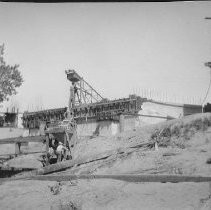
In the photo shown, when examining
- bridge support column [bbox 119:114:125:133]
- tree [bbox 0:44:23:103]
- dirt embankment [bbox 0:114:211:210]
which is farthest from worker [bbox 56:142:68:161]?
tree [bbox 0:44:23:103]

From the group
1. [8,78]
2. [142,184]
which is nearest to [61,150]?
[142,184]

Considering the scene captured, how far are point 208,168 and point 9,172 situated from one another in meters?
9.80

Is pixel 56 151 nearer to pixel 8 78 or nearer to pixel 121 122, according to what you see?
pixel 121 122

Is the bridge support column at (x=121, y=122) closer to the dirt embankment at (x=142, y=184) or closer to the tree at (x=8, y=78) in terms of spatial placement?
the dirt embankment at (x=142, y=184)

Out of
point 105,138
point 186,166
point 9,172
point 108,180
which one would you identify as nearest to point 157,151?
point 186,166

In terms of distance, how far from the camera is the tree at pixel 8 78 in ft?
92.9

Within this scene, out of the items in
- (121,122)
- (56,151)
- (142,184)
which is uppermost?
(121,122)

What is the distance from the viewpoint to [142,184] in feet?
25.6

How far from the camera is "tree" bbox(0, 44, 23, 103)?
1115 inches

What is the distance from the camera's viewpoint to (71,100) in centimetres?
2547

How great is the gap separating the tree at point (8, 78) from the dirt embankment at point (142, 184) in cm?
1564

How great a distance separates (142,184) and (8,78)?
23639 millimetres

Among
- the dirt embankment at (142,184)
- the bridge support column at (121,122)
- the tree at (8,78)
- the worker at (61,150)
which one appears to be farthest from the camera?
the tree at (8,78)

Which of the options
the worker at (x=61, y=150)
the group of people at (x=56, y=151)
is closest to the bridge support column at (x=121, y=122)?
the group of people at (x=56, y=151)
